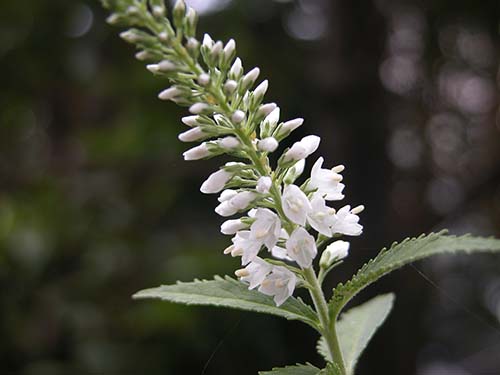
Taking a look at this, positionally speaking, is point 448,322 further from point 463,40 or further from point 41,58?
point 41,58

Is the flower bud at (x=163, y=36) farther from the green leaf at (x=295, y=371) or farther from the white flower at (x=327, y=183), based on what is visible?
the green leaf at (x=295, y=371)

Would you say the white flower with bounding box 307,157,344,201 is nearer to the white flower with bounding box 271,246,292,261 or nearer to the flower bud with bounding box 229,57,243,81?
the white flower with bounding box 271,246,292,261

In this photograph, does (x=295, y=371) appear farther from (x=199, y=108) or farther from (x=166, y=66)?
(x=166, y=66)

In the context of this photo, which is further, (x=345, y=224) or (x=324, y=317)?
(x=345, y=224)

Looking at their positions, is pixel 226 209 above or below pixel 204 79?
below

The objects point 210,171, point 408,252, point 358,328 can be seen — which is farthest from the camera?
point 210,171

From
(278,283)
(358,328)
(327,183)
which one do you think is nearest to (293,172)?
(327,183)

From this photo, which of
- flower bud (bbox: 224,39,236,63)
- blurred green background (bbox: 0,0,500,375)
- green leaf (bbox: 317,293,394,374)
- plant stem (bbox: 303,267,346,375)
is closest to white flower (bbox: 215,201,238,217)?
plant stem (bbox: 303,267,346,375)

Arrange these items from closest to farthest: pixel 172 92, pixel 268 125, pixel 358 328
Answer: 1. pixel 172 92
2. pixel 268 125
3. pixel 358 328

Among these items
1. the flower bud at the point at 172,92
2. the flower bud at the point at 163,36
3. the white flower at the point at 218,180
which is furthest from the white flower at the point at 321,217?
the flower bud at the point at 163,36
